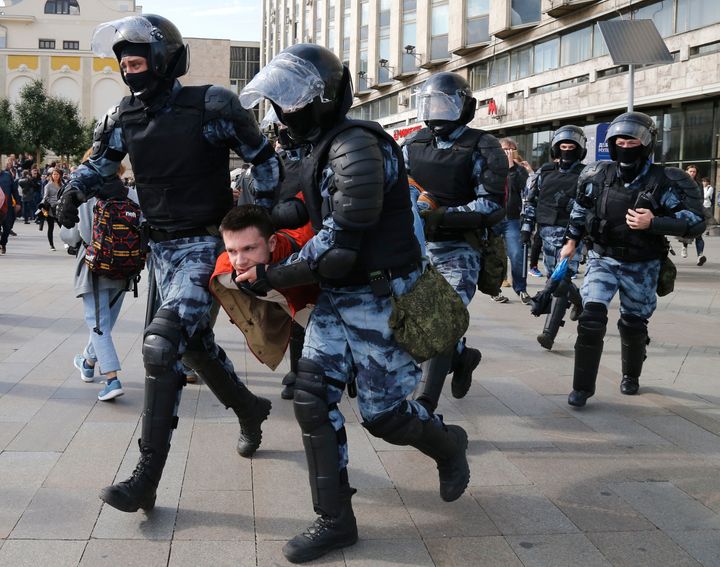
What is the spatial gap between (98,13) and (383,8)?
50.2m

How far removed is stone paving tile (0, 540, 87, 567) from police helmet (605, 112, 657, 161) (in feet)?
12.6

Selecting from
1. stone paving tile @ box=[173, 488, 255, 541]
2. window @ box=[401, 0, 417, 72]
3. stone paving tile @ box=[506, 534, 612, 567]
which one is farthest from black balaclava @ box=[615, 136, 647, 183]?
window @ box=[401, 0, 417, 72]

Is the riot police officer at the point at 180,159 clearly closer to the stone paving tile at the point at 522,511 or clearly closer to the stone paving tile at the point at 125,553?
the stone paving tile at the point at 125,553

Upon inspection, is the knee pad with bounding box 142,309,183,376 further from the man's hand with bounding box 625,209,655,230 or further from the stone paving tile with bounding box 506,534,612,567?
the man's hand with bounding box 625,209,655,230

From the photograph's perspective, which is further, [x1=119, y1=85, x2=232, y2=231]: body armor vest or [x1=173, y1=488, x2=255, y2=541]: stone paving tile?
[x1=119, y1=85, x2=232, y2=231]: body armor vest

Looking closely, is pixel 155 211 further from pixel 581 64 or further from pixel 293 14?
pixel 293 14

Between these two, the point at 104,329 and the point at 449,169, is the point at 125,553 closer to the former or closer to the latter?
the point at 104,329

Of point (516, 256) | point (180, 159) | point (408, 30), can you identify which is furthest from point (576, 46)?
point (180, 159)

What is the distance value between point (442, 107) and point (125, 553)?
10.00 feet

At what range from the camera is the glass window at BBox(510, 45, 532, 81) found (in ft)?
93.2

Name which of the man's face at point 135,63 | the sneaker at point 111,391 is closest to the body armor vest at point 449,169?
the man's face at point 135,63

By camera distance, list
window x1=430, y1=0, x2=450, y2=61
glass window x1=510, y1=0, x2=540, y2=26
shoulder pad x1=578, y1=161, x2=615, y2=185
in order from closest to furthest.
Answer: shoulder pad x1=578, y1=161, x2=615, y2=185, glass window x1=510, y1=0, x2=540, y2=26, window x1=430, y1=0, x2=450, y2=61

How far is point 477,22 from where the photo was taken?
3120cm

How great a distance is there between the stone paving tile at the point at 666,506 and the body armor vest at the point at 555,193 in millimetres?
5135
